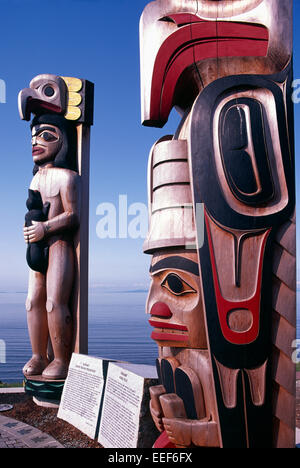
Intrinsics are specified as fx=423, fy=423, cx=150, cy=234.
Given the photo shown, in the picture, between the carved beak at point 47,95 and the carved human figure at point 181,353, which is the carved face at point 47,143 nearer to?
the carved beak at point 47,95

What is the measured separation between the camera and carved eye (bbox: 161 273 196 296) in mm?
2854

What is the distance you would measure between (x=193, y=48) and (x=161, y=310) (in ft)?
6.34

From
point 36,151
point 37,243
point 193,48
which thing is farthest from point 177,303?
point 36,151

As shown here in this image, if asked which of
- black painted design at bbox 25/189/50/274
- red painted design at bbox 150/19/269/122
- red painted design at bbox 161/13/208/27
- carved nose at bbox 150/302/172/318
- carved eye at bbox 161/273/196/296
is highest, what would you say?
red painted design at bbox 161/13/208/27

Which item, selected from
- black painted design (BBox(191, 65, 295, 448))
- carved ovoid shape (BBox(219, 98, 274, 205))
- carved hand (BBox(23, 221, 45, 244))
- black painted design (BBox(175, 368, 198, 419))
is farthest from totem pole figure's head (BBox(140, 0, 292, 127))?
carved hand (BBox(23, 221, 45, 244))

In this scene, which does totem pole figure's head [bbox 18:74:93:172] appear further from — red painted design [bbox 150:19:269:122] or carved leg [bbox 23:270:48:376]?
red painted design [bbox 150:19:269:122]

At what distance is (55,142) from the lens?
234 inches

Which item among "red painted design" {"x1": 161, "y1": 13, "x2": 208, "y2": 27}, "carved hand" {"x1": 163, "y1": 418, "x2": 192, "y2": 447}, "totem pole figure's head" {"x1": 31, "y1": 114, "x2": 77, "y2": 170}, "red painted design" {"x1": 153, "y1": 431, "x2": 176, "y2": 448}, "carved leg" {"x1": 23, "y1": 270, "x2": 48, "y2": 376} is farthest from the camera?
"totem pole figure's head" {"x1": 31, "y1": 114, "x2": 77, "y2": 170}

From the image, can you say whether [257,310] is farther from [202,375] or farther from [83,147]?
[83,147]

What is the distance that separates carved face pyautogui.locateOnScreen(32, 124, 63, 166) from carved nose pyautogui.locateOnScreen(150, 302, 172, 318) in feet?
12.2

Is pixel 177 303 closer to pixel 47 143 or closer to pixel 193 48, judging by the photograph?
pixel 193 48

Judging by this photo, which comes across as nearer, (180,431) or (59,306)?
(180,431)

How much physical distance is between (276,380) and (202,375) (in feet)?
1.49
